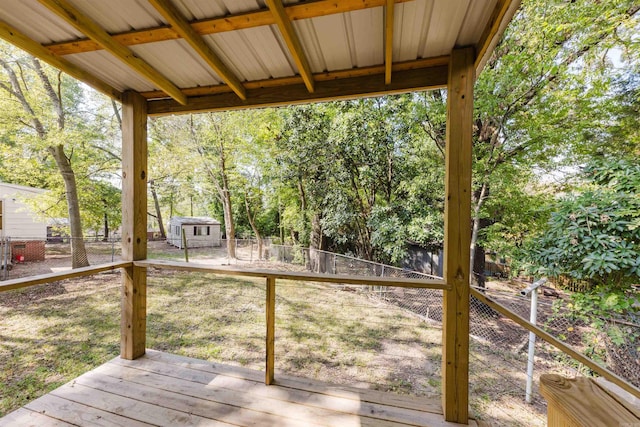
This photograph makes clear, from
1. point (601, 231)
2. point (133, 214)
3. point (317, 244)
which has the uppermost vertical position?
point (133, 214)

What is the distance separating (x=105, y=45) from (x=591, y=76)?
23.8ft

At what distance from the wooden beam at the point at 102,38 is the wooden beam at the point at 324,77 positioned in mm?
268

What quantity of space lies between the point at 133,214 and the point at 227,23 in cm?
179

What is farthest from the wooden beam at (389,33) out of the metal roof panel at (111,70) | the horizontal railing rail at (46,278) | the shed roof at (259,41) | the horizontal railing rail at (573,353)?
the horizontal railing rail at (46,278)

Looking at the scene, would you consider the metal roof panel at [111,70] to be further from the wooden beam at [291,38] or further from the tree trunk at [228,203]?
the tree trunk at [228,203]

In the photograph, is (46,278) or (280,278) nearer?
(46,278)

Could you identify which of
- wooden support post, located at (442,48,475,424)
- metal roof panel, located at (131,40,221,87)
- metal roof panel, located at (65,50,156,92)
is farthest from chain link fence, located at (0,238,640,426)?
metal roof panel, located at (65,50,156,92)

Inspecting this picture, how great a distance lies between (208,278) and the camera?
7559mm

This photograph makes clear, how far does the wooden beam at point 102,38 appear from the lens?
4.43 ft

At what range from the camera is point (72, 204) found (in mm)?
7191

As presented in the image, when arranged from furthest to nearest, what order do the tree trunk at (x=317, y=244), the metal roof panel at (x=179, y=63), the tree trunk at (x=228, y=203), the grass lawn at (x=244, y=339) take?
1. the tree trunk at (x=228, y=203)
2. the tree trunk at (x=317, y=244)
3. the grass lawn at (x=244, y=339)
4. the metal roof panel at (x=179, y=63)

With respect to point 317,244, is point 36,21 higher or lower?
higher

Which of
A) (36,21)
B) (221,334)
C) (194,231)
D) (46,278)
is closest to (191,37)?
(36,21)

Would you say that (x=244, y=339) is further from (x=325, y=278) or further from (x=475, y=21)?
(x=475, y=21)
